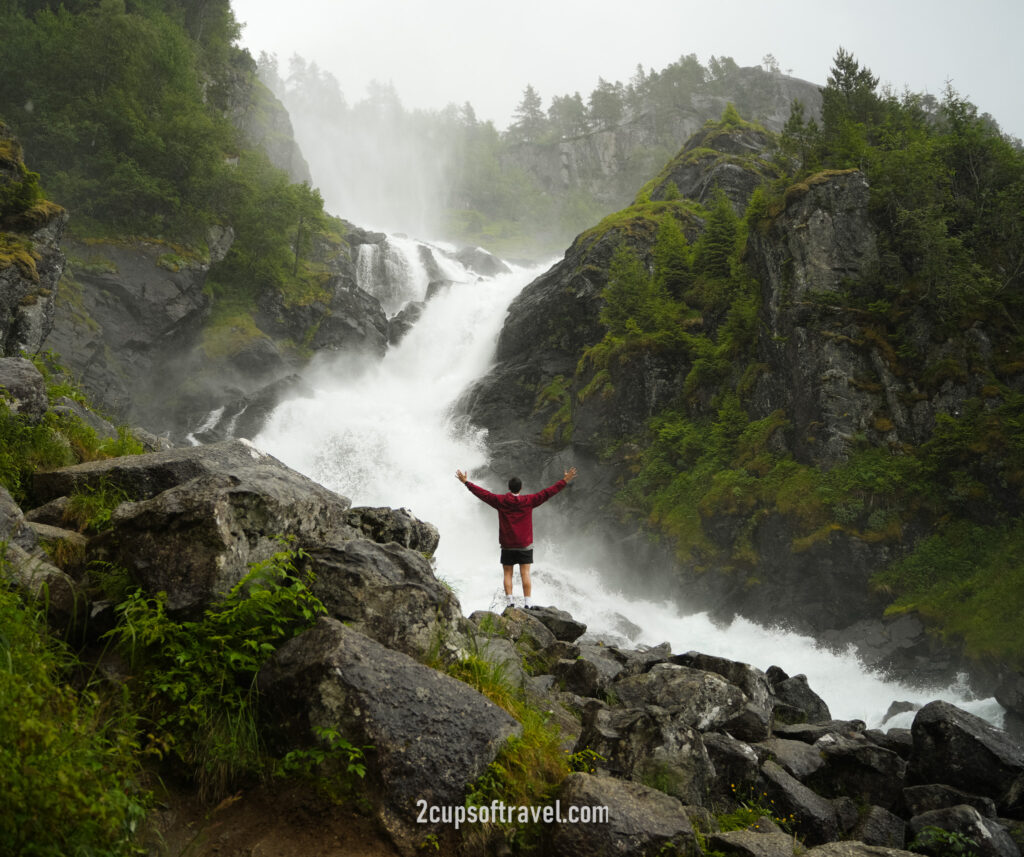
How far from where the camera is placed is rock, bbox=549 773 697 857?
3705 millimetres

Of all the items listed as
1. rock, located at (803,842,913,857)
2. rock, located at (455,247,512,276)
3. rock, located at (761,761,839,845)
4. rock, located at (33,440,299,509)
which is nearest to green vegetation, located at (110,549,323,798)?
rock, located at (33,440,299,509)

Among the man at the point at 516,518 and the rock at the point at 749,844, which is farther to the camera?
the man at the point at 516,518

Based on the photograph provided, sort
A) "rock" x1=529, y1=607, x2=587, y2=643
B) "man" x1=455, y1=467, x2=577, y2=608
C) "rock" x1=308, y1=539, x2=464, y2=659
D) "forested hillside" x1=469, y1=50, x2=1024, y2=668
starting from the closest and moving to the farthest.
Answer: "rock" x1=308, y1=539, x2=464, y2=659
"man" x1=455, y1=467, x2=577, y2=608
"rock" x1=529, y1=607, x2=587, y2=643
"forested hillside" x1=469, y1=50, x2=1024, y2=668

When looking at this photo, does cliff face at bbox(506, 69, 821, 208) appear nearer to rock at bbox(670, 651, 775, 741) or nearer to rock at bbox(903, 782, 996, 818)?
rock at bbox(670, 651, 775, 741)

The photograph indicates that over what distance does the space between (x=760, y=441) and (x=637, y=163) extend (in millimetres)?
69410

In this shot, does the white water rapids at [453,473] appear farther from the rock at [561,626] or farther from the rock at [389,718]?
the rock at [389,718]

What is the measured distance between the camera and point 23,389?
22.9ft

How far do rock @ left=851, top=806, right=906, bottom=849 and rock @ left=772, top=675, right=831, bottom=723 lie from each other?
3261 mm

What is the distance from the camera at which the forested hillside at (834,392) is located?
59.7ft

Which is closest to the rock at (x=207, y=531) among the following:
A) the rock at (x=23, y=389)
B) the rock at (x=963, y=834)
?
the rock at (x=23, y=389)

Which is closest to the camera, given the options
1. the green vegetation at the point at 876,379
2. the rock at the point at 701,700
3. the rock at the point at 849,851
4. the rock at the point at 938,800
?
the rock at the point at 849,851

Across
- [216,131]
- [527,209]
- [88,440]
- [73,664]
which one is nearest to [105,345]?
[216,131]

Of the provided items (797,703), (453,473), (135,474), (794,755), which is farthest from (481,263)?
(794,755)

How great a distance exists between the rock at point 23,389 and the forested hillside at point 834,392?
62.3ft
